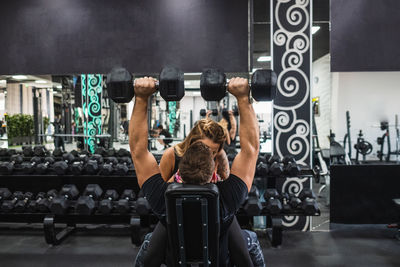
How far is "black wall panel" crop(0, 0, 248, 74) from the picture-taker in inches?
121

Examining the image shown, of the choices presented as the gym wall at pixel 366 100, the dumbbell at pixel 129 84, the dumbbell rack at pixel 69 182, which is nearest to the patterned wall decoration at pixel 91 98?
the dumbbell rack at pixel 69 182

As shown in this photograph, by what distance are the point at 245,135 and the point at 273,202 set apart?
1816 millimetres

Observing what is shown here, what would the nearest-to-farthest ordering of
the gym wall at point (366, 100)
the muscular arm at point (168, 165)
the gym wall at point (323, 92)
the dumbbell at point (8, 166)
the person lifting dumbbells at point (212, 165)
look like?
the person lifting dumbbells at point (212, 165), the muscular arm at point (168, 165), the dumbbell at point (8, 166), the gym wall at point (366, 100), the gym wall at point (323, 92)

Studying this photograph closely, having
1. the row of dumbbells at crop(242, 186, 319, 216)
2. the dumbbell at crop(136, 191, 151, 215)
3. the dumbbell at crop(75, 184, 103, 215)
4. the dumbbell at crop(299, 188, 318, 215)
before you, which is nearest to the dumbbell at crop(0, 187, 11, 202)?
the dumbbell at crop(75, 184, 103, 215)

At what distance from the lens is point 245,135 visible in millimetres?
1402

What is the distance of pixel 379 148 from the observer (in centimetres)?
781

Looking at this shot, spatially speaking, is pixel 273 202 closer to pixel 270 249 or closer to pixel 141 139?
pixel 270 249

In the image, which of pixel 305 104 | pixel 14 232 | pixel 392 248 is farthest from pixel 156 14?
pixel 392 248

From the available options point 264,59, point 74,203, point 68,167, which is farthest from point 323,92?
point 74,203

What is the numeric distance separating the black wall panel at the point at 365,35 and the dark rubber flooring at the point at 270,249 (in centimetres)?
168

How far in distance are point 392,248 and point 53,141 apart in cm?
597

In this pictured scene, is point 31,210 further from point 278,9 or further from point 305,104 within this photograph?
point 278,9

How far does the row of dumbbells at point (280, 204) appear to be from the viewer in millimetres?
2965

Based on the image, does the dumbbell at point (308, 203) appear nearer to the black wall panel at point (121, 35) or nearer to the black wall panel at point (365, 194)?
the black wall panel at point (365, 194)
